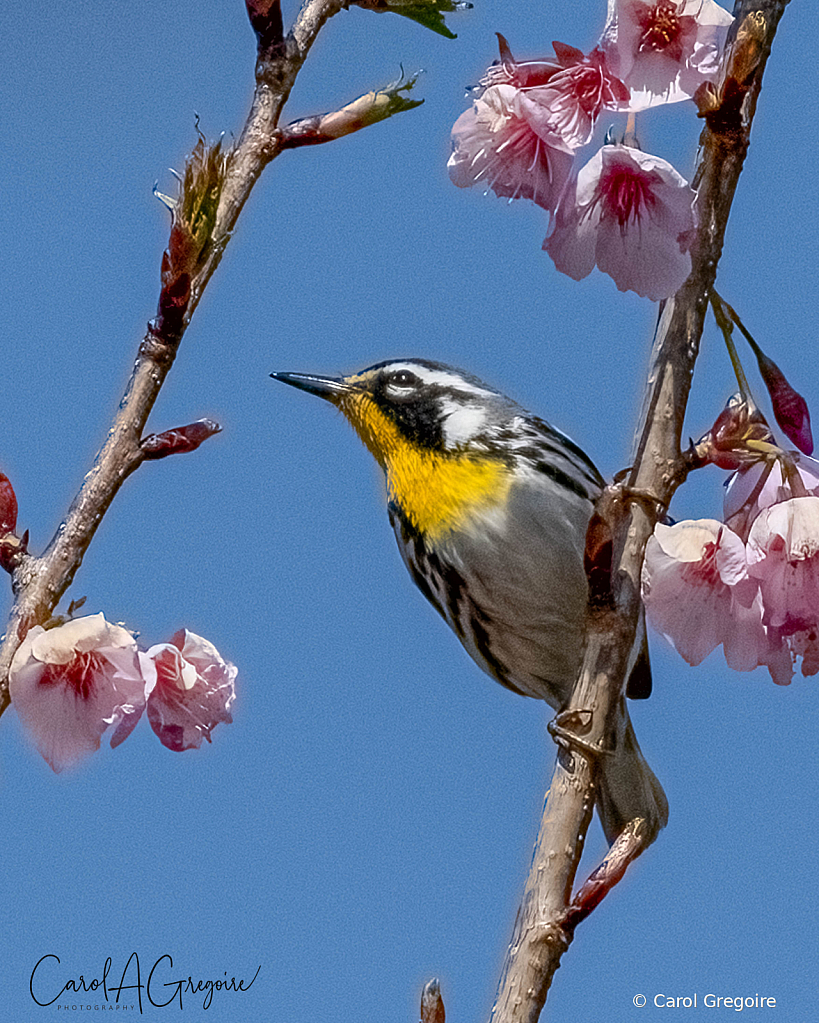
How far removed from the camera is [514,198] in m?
2.29

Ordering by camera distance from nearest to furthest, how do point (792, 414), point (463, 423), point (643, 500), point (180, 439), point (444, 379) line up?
point (180, 439)
point (643, 500)
point (792, 414)
point (463, 423)
point (444, 379)

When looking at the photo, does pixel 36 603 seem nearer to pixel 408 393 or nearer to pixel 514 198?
pixel 514 198

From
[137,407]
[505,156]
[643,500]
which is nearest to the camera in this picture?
[137,407]

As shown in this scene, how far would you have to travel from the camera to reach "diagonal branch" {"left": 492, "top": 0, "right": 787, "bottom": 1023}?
1.89m

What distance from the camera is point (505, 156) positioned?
2.26 metres

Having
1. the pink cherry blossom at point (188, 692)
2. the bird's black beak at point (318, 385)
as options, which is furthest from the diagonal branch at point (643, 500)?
the bird's black beak at point (318, 385)

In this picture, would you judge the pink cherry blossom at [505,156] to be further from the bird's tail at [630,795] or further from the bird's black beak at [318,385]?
the bird's tail at [630,795]

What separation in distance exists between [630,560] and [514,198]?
0.76 meters

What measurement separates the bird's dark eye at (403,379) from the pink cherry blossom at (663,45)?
218cm

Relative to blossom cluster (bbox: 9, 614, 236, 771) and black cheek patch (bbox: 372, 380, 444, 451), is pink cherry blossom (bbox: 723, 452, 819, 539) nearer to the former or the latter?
blossom cluster (bbox: 9, 614, 236, 771)

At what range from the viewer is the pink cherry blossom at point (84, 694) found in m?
1.89

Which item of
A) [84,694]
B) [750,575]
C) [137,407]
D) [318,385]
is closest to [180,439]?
[137,407]

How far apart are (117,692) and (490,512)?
6.59ft

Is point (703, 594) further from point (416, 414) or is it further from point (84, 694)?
point (416, 414)
